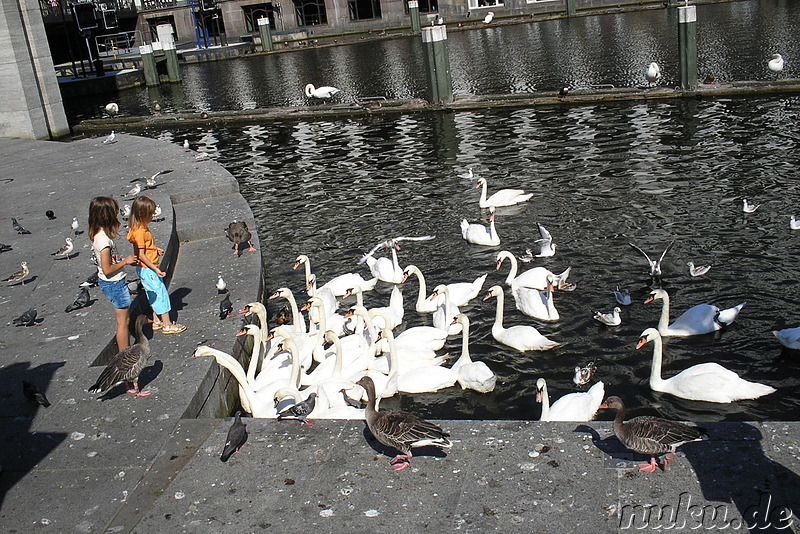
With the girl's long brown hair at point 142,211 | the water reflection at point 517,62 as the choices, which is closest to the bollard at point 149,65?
the water reflection at point 517,62

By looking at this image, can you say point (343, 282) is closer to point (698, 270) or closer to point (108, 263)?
point (108, 263)

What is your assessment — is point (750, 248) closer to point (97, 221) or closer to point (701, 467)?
point (701, 467)

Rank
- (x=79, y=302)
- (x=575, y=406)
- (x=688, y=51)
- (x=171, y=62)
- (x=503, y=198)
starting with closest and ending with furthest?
(x=575, y=406)
(x=79, y=302)
(x=503, y=198)
(x=688, y=51)
(x=171, y=62)

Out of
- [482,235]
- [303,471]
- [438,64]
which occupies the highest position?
[438,64]

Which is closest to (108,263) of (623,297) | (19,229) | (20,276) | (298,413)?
(298,413)

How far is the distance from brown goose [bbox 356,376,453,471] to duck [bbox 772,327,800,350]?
4.99 meters

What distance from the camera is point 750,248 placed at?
12477 mm

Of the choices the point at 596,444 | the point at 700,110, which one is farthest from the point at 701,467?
the point at 700,110

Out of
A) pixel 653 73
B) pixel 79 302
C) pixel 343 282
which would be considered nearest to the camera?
pixel 79 302

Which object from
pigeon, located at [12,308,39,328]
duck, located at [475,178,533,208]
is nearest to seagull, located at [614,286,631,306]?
duck, located at [475,178,533,208]

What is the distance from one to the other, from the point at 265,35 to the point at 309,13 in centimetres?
1125

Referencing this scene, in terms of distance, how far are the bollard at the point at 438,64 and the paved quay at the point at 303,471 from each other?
1866 centimetres

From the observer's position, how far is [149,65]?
44.4m

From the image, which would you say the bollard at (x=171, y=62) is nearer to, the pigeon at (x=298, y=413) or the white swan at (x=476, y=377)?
Result: the white swan at (x=476, y=377)
